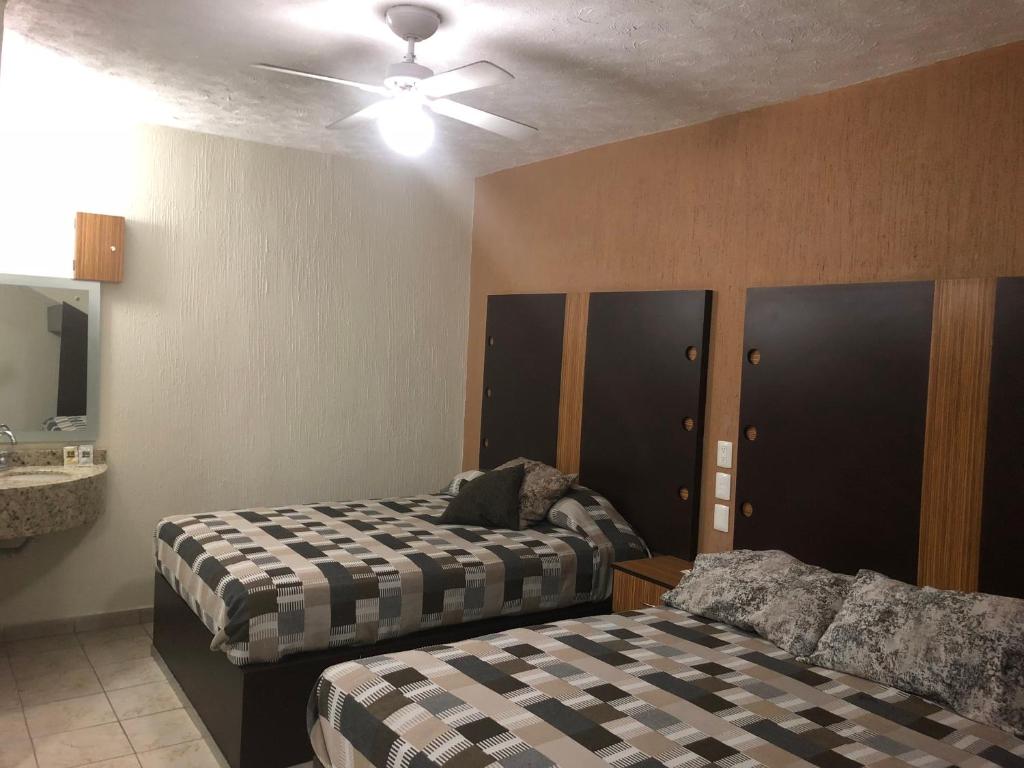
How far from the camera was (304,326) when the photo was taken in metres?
4.83

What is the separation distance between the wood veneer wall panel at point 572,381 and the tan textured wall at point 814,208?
14 centimetres

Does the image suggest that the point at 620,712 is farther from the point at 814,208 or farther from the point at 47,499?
the point at 47,499

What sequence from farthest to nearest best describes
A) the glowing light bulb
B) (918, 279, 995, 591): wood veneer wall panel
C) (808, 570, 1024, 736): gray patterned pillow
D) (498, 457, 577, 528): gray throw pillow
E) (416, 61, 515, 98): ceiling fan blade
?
(498, 457, 577, 528): gray throw pillow
the glowing light bulb
(918, 279, 995, 591): wood veneer wall panel
(416, 61, 515, 98): ceiling fan blade
(808, 570, 1024, 736): gray patterned pillow

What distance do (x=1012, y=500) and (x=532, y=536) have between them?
195 cm

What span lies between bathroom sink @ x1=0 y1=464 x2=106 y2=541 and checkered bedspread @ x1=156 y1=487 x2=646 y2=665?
0.39m

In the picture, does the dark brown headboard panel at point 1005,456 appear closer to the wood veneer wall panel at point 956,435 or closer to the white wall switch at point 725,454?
the wood veneer wall panel at point 956,435

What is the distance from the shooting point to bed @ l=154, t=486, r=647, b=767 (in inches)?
115

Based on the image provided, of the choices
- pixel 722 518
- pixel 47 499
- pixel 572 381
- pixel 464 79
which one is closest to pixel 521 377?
pixel 572 381

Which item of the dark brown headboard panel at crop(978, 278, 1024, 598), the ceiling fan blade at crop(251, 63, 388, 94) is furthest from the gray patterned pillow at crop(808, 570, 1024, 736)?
the ceiling fan blade at crop(251, 63, 388, 94)

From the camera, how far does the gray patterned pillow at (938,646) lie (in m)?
2.23

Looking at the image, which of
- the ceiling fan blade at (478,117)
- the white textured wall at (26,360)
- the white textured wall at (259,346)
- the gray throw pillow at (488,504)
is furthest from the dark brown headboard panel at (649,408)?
the white textured wall at (26,360)

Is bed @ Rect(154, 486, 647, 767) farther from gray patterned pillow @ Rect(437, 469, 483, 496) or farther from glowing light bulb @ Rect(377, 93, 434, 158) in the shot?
glowing light bulb @ Rect(377, 93, 434, 158)

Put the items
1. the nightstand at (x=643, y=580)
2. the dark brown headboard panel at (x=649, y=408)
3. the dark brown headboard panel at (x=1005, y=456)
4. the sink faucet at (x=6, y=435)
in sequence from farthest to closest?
the sink faucet at (x=6, y=435), the dark brown headboard panel at (x=649, y=408), the nightstand at (x=643, y=580), the dark brown headboard panel at (x=1005, y=456)

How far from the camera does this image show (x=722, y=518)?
3725 mm
